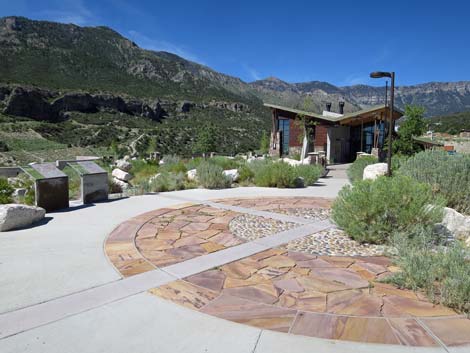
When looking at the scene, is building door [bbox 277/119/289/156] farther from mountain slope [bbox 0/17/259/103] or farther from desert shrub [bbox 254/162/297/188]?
mountain slope [bbox 0/17/259/103]

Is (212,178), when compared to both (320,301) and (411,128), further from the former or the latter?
(411,128)

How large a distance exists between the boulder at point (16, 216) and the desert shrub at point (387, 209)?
18.2ft

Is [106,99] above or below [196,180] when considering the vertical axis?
above

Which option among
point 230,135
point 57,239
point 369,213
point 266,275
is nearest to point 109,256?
point 57,239

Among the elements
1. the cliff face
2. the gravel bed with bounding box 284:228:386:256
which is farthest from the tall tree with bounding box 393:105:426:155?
the cliff face

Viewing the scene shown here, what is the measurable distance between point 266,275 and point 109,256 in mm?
2128

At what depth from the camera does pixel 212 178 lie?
11.4 meters

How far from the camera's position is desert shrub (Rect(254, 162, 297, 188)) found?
1167cm

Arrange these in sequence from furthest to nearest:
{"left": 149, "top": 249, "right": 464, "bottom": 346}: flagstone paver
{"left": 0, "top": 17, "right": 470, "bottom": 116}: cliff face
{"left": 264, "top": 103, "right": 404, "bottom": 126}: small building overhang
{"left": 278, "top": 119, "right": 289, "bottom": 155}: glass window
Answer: {"left": 0, "top": 17, "right": 470, "bottom": 116}: cliff face < {"left": 278, "top": 119, "right": 289, "bottom": 155}: glass window < {"left": 264, "top": 103, "right": 404, "bottom": 126}: small building overhang < {"left": 149, "top": 249, "right": 464, "bottom": 346}: flagstone paver

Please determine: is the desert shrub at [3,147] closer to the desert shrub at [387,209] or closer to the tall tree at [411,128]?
the tall tree at [411,128]

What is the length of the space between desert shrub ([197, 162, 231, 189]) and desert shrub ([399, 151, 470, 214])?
18.8ft

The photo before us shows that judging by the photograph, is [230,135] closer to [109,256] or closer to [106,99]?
[106,99]

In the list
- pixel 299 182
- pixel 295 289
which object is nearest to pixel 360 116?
pixel 299 182

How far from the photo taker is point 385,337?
9.18 ft
